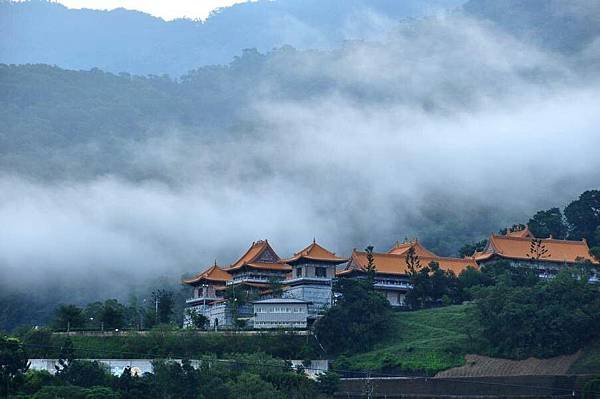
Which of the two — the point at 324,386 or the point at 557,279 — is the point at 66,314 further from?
the point at 557,279

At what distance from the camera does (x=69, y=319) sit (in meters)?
76.2

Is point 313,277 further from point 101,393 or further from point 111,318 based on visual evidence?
point 101,393

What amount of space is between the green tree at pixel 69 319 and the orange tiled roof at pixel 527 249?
29.1m

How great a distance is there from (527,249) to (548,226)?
8822mm

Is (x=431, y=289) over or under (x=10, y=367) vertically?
over

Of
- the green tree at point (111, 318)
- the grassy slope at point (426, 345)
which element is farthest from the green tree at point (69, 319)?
the grassy slope at point (426, 345)

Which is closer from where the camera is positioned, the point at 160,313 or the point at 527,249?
the point at 160,313

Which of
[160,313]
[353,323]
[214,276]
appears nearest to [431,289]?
[353,323]

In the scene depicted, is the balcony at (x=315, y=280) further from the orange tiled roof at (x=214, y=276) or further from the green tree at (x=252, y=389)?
the green tree at (x=252, y=389)

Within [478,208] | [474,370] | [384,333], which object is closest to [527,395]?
[474,370]

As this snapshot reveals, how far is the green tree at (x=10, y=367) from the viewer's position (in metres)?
55.7

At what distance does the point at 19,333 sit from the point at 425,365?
28.0 metres

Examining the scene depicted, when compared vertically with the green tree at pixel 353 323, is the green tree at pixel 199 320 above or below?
above

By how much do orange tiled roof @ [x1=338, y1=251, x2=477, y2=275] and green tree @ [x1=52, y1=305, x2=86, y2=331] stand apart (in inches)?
739
